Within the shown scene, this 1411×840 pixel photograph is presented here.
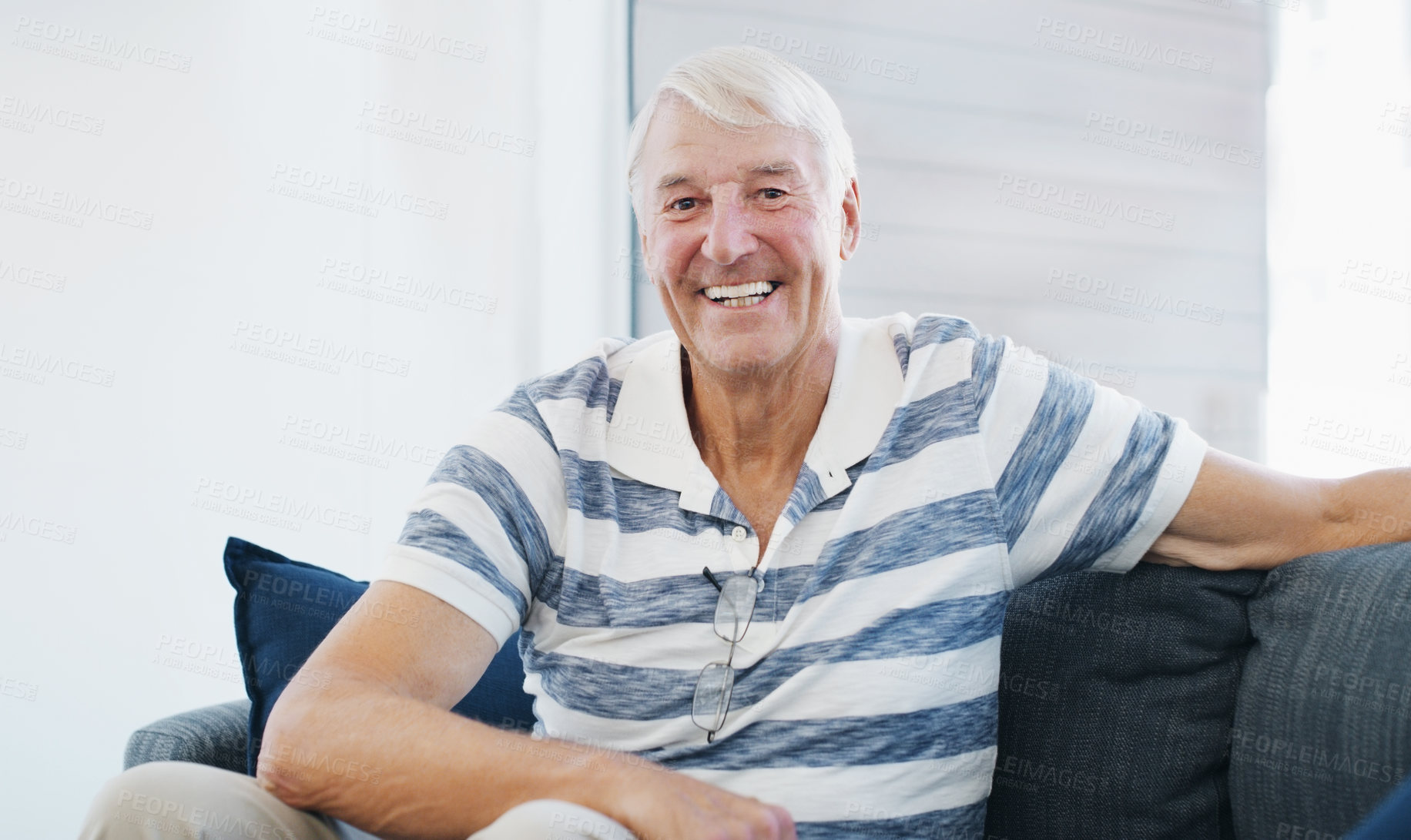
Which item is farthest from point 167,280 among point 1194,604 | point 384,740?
point 1194,604

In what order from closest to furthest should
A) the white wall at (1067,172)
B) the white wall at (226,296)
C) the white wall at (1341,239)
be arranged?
the white wall at (226,296)
the white wall at (1341,239)
the white wall at (1067,172)

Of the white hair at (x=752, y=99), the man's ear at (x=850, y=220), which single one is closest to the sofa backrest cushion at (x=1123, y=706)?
the man's ear at (x=850, y=220)

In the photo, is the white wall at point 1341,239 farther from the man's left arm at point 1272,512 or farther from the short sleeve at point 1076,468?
the short sleeve at point 1076,468

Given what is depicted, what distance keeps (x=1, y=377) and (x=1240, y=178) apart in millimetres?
2680

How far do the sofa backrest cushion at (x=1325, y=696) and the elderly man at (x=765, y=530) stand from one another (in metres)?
0.08

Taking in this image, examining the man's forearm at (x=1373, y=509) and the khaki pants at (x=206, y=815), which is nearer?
the khaki pants at (x=206, y=815)

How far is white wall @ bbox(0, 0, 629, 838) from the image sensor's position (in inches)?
67.1

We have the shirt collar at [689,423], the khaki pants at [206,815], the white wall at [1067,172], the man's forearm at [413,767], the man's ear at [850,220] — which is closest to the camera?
the khaki pants at [206,815]

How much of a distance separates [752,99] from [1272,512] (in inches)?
31.2

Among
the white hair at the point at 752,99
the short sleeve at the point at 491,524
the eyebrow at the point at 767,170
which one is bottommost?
the short sleeve at the point at 491,524

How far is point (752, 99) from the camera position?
125cm

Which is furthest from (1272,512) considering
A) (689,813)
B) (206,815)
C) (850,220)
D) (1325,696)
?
(206,815)

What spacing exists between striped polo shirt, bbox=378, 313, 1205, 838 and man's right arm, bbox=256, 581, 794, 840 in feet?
0.37

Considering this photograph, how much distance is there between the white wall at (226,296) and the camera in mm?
1704
